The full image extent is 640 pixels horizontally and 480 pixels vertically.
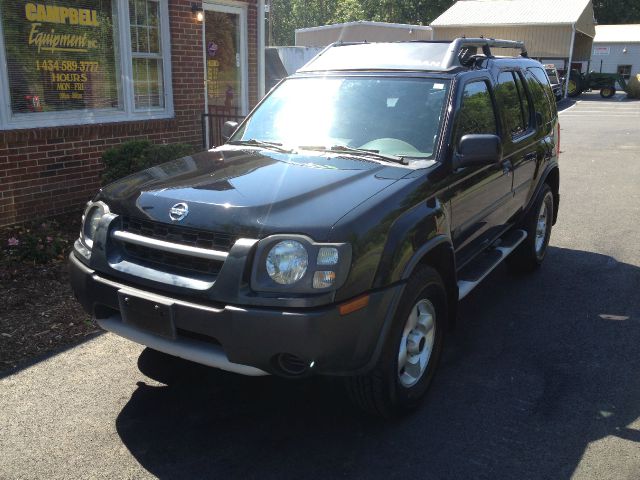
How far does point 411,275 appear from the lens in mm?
3271

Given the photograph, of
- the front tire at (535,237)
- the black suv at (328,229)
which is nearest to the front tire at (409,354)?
the black suv at (328,229)

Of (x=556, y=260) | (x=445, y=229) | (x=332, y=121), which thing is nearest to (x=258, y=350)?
(x=445, y=229)

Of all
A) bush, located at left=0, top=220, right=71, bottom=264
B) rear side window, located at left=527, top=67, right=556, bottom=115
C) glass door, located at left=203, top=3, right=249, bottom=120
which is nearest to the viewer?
bush, located at left=0, top=220, right=71, bottom=264

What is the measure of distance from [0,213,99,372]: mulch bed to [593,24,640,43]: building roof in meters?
52.4

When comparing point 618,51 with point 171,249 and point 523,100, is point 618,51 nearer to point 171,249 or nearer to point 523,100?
point 523,100

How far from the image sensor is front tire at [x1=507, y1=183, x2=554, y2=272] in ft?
18.9

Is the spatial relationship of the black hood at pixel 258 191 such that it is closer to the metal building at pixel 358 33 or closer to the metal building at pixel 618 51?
the metal building at pixel 358 33

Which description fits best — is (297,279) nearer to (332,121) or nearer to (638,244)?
(332,121)

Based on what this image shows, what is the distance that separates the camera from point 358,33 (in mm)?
25484

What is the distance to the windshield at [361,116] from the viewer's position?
4.01m

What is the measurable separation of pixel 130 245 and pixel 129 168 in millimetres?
3770

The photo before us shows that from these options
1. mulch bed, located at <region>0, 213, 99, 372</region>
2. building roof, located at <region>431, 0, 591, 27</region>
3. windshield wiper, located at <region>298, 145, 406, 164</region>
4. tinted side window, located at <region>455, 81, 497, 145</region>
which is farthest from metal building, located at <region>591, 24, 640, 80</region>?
windshield wiper, located at <region>298, 145, 406, 164</region>

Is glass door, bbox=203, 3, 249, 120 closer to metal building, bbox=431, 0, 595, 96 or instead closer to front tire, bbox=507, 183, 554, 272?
front tire, bbox=507, 183, 554, 272

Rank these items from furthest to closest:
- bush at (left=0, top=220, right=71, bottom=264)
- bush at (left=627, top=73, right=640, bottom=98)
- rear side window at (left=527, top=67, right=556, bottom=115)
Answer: bush at (left=627, top=73, right=640, bottom=98), rear side window at (left=527, top=67, right=556, bottom=115), bush at (left=0, top=220, right=71, bottom=264)
